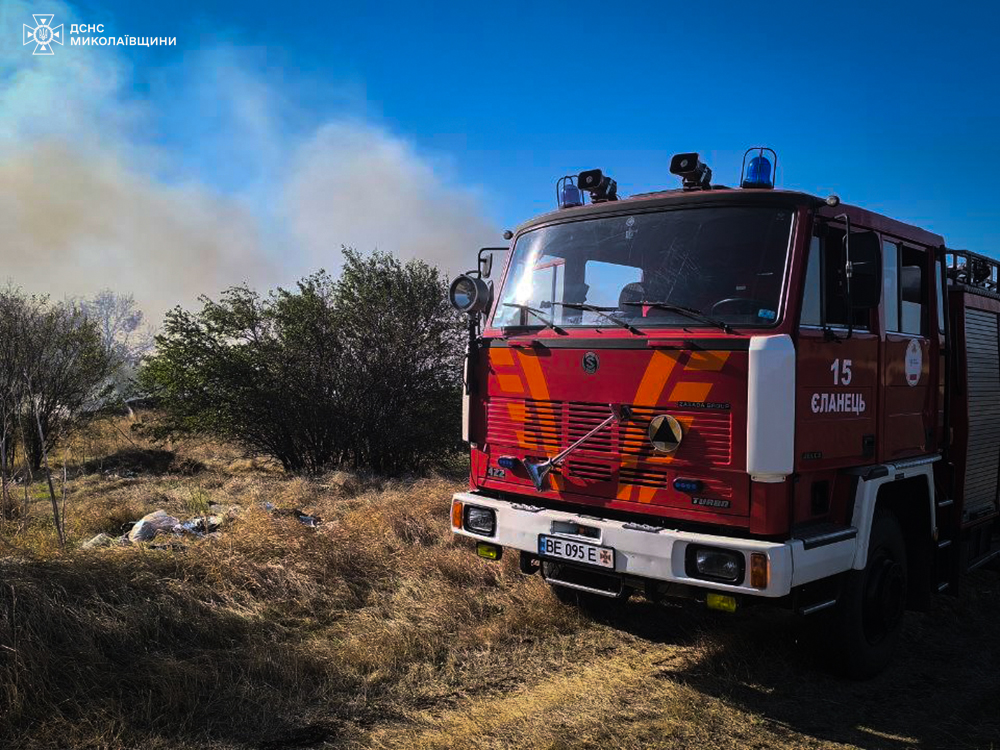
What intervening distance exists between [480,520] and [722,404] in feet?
5.93

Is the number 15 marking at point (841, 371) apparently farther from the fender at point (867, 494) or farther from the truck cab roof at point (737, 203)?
the truck cab roof at point (737, 203)

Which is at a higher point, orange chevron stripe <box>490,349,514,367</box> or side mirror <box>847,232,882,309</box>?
side mirror <box>847,232,882,309</box>

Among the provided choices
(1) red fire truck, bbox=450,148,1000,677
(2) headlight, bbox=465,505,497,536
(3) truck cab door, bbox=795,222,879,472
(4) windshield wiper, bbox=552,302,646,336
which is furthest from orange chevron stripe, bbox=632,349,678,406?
(2) headlight, bbox=465,505,497,536

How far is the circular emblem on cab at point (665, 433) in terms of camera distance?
3975 mm

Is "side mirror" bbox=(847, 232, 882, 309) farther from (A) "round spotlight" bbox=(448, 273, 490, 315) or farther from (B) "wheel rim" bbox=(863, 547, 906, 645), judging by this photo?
(A) "round spotlight" bbox=(448, 273, 490, 315)

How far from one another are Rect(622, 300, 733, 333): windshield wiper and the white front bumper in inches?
43.6

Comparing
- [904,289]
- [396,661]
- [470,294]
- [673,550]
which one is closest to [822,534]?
[673,550]

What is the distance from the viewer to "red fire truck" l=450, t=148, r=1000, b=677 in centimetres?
379

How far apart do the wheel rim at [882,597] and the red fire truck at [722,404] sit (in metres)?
0.01

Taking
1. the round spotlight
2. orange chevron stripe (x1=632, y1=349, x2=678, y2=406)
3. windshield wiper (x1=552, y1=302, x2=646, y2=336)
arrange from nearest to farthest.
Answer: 1. orange chevron stripe (x1=632, y1=349, x2=678, y2=406)
2. windshield wiper (x1=552, y1=302, x2=646, y2=336)
3. the round spotlight

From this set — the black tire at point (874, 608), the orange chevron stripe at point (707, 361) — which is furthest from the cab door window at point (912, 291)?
the orange chevron stripe at point (707, 361)

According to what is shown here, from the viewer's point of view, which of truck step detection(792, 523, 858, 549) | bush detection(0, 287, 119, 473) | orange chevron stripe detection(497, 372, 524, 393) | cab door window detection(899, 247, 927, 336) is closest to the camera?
truck step detection(792, 523, 858, 549)

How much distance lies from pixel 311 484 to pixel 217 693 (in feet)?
20.3

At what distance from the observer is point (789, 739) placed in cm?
374
